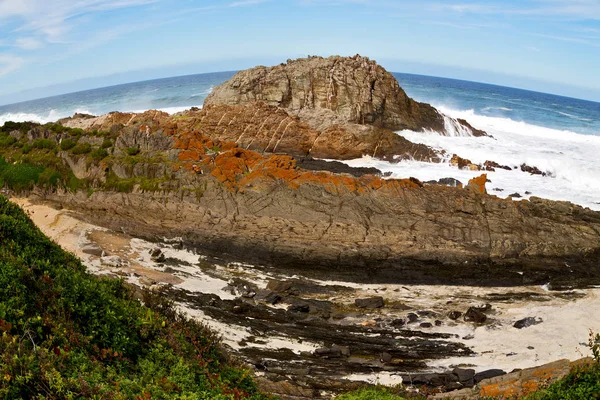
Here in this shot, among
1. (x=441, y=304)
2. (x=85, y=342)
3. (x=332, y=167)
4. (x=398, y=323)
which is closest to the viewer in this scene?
(x=85, y=342)

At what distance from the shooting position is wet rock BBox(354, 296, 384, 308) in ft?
62.6

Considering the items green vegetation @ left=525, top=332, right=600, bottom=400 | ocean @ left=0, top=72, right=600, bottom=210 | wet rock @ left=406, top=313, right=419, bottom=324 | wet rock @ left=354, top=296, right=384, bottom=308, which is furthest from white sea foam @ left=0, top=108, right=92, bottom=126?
green vegetation @ left=525, top=332, right=600, bottom=400

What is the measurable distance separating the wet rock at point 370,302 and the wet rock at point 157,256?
9.18 m

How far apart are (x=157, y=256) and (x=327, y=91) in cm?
2649

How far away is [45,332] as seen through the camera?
7.45m

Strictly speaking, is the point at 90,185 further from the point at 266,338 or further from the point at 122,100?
the point at 122,100

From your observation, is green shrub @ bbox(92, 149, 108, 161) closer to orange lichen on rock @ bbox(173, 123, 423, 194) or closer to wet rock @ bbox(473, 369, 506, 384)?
orange lichen on rock @ bbox(173, 123, 423, 194)

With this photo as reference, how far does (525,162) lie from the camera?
41.0 m

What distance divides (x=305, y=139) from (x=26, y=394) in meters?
34.8

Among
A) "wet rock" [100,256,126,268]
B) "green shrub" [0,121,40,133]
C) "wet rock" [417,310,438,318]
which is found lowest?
"wet rock" [417,310,438,318]

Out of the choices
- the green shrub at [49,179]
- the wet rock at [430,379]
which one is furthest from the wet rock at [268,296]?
the green shrub at [49,179]

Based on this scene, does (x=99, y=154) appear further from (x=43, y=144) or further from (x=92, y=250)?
(x=92, y=250)

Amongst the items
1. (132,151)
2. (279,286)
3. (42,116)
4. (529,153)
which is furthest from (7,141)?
(42,116)

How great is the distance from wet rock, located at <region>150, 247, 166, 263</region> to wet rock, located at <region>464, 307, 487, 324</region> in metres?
13.3
